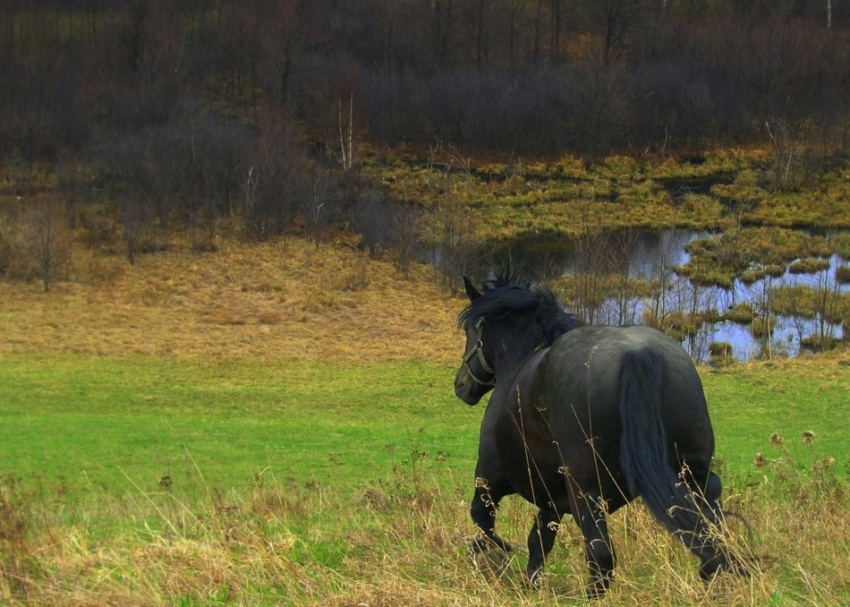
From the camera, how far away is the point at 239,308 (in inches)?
1452

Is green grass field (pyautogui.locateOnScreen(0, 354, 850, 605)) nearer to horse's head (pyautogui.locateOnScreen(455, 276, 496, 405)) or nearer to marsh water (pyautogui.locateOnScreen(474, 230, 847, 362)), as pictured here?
horse's head (pyautogui.locateOnScreen(455, 276, 496, 405))

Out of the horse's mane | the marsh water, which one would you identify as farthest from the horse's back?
the marsh water

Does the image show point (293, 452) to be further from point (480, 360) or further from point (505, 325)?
point (505, 325)

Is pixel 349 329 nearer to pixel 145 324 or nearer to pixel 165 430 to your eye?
pixel 145 324

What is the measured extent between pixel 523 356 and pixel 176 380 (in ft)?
74.7

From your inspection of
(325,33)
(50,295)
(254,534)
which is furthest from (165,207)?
(254,534)

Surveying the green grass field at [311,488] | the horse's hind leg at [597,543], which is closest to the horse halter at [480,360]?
the green grass field at [311,488]

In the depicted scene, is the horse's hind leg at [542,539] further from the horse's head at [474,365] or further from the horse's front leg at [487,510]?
the horse's head at [474,365]

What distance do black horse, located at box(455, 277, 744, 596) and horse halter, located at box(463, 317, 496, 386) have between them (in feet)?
1.95

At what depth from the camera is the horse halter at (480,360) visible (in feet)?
21.5

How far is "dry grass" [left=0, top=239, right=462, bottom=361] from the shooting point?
31734 millimetres

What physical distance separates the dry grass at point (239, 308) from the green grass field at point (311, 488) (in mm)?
1857

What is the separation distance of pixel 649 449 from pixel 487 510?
1.31 m

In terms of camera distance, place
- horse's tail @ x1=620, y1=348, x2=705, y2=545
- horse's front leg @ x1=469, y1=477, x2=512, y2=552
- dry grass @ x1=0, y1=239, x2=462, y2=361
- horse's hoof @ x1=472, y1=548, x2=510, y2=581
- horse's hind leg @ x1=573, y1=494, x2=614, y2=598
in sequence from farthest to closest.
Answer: dry grass @ x1=0, y1=239, x2=462, y2=361 → horse's front leg @ x1=469, y1=477, x2=512, y2=552 → horse's hoof @ x1=472, y1=548, x2=510, y2=581 → horse's hind leg @ x1=573, y1=494, x2=614, y2=598 → horse's tail @ x1=620, y1=348, x2=705, y2=545
